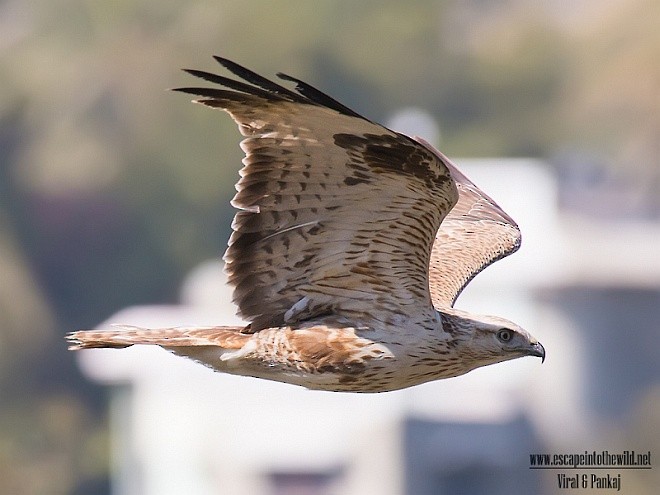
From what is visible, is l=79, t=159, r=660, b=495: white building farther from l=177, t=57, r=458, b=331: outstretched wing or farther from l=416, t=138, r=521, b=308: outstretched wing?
l=177, t=57, r=458, b=331: outstretched wing

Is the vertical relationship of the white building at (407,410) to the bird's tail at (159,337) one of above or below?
above

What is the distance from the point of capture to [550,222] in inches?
2067

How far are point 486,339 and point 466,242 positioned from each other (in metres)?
1.69

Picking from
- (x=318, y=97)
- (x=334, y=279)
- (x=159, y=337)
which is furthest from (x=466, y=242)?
(x=318, y=97)

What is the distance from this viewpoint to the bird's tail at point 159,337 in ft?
38.4

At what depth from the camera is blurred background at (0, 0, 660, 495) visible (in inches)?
1817

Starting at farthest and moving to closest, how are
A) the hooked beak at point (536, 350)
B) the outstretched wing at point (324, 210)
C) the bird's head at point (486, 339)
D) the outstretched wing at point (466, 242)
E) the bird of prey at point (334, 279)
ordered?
the outstretched wing at point (466, 242) < the hooked beak at point (536, 350) < the bird's head at point (486, 339) < the bird of prey at point (334, 279) < the outstretched wing at point (324, 210)

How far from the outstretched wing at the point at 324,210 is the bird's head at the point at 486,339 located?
21 cm

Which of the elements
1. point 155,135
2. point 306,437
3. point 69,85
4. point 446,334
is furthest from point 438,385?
point 69,85

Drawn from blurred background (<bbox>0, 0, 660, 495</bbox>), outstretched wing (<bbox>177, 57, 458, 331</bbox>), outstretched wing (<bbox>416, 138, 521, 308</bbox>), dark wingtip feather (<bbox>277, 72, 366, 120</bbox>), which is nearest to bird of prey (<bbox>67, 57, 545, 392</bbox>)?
outstretched wing (<bbox>177, 57, 458, 331</bbox>)

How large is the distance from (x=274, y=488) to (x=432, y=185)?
35875 millimetres

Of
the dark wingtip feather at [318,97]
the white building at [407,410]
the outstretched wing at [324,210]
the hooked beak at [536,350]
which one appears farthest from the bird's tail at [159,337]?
the white building at [407,410]

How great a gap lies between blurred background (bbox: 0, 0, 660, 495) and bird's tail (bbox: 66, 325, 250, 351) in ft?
84.8

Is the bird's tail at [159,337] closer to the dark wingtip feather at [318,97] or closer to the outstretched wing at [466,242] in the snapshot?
the outstretched wing at [466,242]
